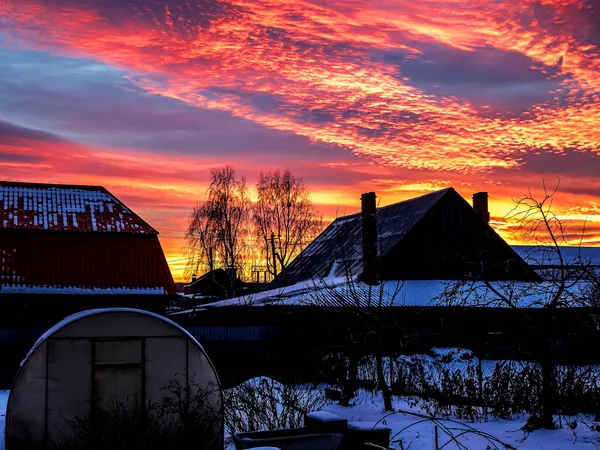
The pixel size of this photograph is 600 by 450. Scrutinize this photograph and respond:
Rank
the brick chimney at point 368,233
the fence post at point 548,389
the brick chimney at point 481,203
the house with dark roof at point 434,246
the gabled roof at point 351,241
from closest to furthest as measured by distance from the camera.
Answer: the fence post at point 548,389
the brick chimney at point 368,233
the house with dark roof at point 434,246
the gabled roof at point 351,241
the brick chimney at point 481,203

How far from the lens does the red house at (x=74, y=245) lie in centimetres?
2462

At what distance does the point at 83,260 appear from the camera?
83.4 feet

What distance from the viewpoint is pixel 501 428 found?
11.5 metres

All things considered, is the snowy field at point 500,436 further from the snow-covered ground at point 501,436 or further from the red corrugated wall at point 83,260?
the red corrugated wall at point 83,260

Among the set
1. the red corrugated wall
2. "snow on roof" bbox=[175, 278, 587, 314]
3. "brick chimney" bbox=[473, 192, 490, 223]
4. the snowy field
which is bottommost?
the snowy field

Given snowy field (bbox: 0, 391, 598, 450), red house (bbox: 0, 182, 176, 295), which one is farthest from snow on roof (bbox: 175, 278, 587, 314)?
snowy field (bbox: 0, 391, 598, 450)

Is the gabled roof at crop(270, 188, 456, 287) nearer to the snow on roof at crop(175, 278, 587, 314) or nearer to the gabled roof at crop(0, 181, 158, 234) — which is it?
the snow on roof at crop(175, 278, 587, 314)

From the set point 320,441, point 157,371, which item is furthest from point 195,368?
point 320,441

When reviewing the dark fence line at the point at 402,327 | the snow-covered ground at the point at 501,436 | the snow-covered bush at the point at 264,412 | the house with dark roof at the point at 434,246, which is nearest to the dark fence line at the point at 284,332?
the dark fence line at the point at 402,327

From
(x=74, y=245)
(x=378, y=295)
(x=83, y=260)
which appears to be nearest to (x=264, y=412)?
(x=378, y=295)

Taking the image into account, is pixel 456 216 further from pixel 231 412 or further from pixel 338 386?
pixel 231 412

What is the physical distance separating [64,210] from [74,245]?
5.55 ft

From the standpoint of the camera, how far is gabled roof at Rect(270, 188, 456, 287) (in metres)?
30.2

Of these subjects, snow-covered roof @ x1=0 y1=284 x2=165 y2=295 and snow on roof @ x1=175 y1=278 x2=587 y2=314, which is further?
snow-covered roof @ x1=0 y1=284 x2=165 y2=295
